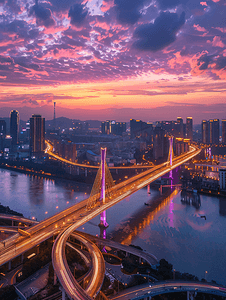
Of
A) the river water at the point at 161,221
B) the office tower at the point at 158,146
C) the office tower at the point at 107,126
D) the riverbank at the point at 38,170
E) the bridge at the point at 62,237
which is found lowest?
the river water at the point at 161,221

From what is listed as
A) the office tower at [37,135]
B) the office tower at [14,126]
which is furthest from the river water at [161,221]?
the office tower at [14,126]

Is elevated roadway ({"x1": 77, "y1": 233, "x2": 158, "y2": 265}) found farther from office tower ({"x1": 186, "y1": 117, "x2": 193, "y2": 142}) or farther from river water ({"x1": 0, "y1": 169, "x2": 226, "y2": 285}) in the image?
office tower ({"x1": 186, "y1": 117, "x2": 193, "y2": 142})

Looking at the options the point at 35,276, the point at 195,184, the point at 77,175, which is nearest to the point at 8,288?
the point at 35,276

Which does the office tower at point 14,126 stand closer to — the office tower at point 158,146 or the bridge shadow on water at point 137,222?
the office tower at point 158,146

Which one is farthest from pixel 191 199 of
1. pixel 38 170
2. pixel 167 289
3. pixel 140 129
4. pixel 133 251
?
pixel 140 129

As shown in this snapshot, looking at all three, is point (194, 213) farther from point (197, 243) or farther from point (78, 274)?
point (78, 274)

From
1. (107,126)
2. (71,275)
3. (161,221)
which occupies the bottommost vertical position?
(161,221)

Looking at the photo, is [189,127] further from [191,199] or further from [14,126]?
[191,199]
